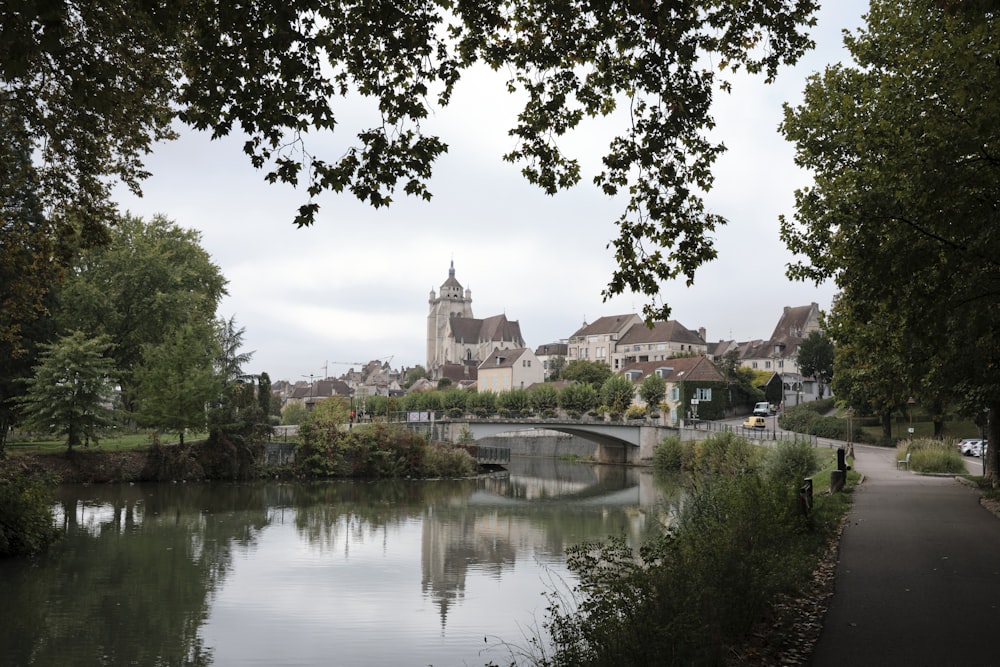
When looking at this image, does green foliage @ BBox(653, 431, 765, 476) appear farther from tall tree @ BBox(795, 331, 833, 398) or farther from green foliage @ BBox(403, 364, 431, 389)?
green foliage @ BBox(403, 364, 431, 389)

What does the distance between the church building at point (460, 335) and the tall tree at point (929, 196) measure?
4833 inches

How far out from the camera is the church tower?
539ft

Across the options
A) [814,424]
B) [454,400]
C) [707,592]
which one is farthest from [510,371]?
[707,592]

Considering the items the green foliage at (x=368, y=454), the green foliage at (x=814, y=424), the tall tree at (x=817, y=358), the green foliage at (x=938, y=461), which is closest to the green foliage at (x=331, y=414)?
the green foliage at (x=368, y=454)

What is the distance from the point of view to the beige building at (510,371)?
345 ft

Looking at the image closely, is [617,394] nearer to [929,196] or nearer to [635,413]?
[635,413]

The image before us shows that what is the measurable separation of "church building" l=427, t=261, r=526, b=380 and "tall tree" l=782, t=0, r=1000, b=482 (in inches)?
4833

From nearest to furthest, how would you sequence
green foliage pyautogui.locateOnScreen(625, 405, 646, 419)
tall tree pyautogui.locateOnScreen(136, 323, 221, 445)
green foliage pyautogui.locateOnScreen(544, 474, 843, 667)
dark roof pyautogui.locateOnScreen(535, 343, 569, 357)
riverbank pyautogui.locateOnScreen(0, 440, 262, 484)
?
green foliage pyautogui.locateOnScreen(544, 474, 843, 667) < riverbank pyautogui.locateOnScreen(0, 440, 262, 484) < tall tree pyautogui.locateOnScreen(136, 323, 221, 445) < green foliage pyautogui.locateOnScreen(625, 405, 646, 419) < dark roof pyautogui.locateOnScreen(535, 343, 569, 357)

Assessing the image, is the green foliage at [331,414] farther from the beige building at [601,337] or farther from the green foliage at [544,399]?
the beige building at [601,337]

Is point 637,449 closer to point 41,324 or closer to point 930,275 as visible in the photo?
point 41,324

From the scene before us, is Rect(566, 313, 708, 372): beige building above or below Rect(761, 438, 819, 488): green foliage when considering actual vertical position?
above

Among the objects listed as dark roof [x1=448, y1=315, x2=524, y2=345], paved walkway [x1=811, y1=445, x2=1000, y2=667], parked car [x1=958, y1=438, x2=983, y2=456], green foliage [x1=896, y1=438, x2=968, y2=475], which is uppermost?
dark roof [x1=448, y1=315, x2=524, y2=345]

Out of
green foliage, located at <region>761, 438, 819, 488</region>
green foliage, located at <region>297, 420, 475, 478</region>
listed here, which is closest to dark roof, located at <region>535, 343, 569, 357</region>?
green foliage, located at <region>297, 420, 475, 478</region>

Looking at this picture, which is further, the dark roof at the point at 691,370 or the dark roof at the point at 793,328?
the dark roof at the point at 793,328
